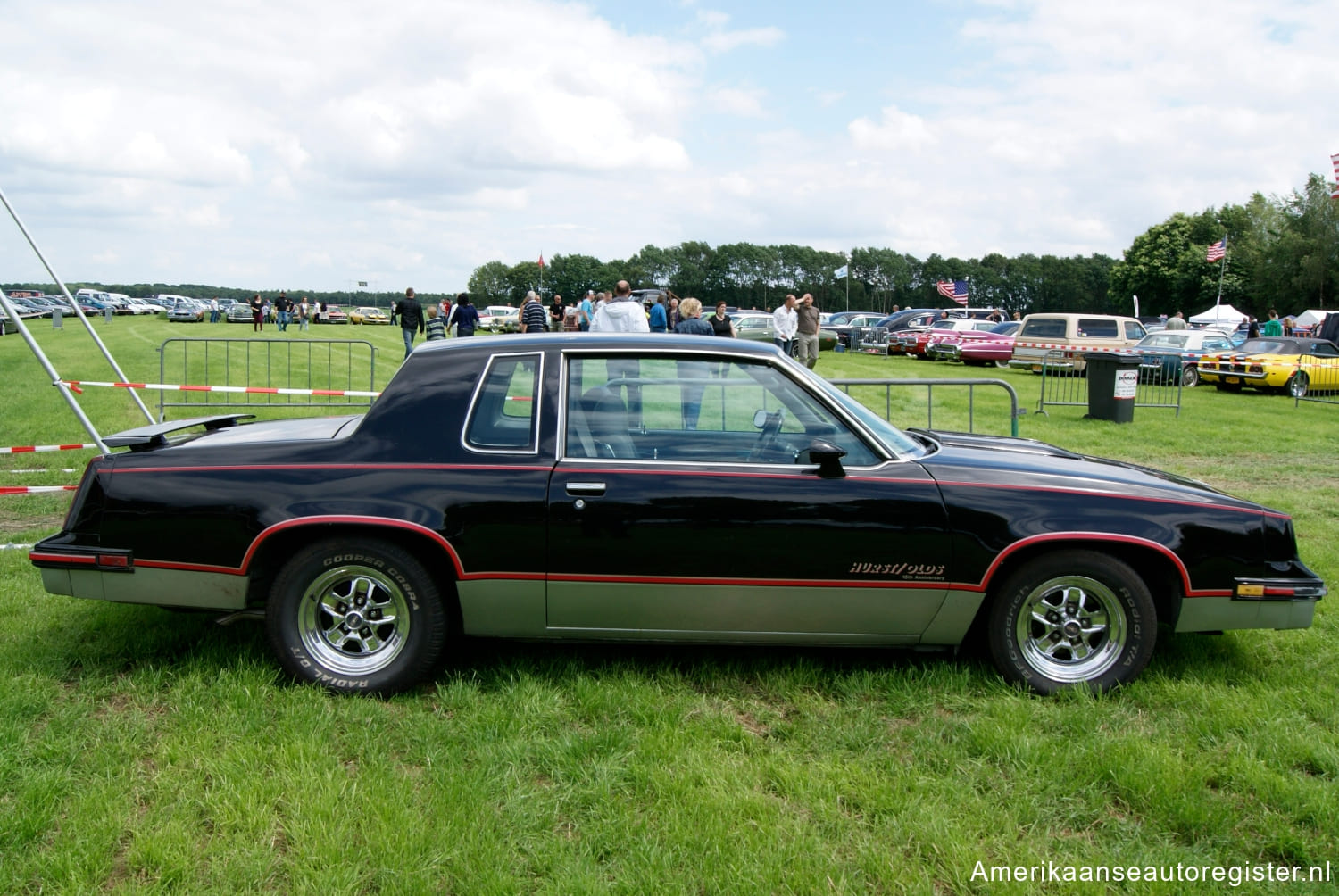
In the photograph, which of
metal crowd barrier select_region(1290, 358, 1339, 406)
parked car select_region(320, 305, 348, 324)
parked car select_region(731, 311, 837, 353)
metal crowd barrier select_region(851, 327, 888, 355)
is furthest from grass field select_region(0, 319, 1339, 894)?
parked car select_region(320, 305, 348, 324)

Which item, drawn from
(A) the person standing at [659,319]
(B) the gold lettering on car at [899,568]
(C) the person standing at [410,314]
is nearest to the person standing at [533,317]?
(A) the person standing at [659,319]

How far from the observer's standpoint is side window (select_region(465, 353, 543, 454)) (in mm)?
4031

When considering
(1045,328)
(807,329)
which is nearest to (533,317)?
(807,329)

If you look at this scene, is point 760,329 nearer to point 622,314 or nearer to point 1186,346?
point 1186,346

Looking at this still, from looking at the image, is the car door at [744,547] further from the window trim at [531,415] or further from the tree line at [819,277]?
the tree line at [819,277]

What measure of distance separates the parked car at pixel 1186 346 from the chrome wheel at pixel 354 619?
20.9 m

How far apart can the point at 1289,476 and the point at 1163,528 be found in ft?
23.9

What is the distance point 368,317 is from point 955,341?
164 feet

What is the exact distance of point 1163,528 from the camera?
3.97 m

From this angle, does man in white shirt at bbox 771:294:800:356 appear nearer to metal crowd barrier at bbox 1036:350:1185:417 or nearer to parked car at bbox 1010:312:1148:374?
metal crowd barrier at bbox 1036:350:1185:417

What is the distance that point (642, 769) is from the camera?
11.0 feet

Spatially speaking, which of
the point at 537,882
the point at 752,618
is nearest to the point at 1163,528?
the point at 752,618

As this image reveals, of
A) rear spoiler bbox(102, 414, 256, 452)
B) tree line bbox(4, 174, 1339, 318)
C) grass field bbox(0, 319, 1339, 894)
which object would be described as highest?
tree line bbox(4, 174, 1339, 318)

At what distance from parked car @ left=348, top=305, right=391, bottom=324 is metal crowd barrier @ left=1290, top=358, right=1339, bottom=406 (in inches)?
2235
